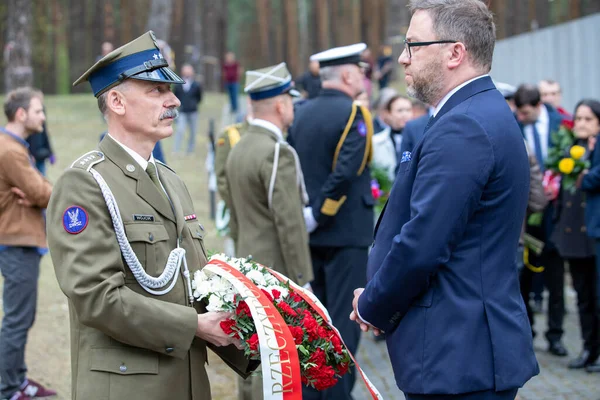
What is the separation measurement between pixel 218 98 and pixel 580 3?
61.6 ft

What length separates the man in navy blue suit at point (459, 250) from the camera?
9.59ft

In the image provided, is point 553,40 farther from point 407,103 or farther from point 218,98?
point 218,98

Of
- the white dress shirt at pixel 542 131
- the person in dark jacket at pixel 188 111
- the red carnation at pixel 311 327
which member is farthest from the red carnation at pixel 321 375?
the person in dark jacket at pixel 188 111

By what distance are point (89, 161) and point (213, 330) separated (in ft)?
2.68

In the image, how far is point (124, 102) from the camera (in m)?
3.23

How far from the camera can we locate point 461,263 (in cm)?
297

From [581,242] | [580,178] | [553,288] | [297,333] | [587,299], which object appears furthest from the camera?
[553,288]

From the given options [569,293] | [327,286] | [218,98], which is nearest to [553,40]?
[569,293]

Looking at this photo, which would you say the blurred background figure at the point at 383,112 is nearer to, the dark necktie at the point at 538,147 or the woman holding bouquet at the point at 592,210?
the dark necktie at the point at 538,147

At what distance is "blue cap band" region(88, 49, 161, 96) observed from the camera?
3232 mm

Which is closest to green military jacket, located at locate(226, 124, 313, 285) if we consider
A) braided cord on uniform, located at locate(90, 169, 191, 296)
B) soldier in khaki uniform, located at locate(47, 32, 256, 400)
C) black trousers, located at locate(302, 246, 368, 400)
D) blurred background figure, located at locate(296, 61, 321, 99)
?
black trousers, located at locate(302, 246, 368, 400)

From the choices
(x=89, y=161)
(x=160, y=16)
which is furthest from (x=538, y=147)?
(x=160, y=16)

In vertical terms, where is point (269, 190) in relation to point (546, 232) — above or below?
above

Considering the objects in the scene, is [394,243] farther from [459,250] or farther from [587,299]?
[587,299]
